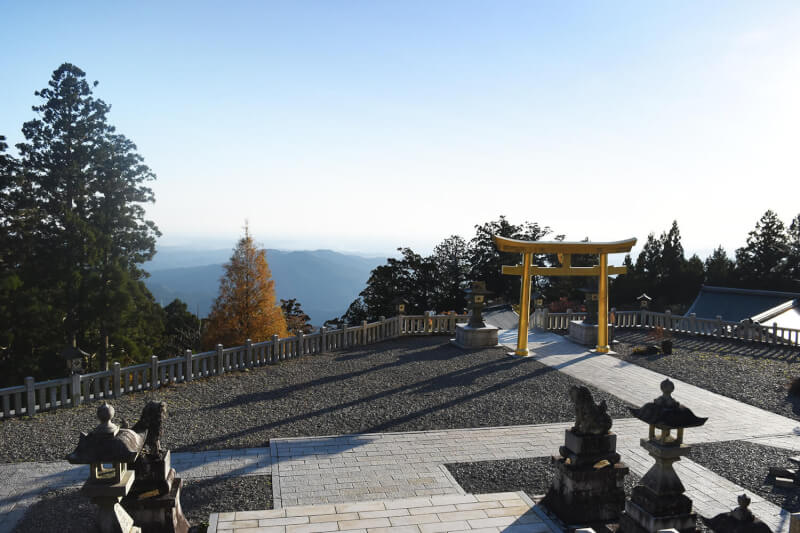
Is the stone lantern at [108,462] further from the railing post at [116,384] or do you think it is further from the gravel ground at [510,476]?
the railing post at [116,384]

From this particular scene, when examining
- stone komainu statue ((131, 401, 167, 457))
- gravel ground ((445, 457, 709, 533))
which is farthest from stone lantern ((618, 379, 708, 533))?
stone komainu statue ((131, 401, 167, 457))

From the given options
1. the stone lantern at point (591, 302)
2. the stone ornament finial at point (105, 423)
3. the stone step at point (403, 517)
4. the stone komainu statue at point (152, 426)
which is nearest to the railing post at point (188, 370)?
the stone step at point (403, 517)

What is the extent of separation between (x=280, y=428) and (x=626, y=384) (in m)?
9.63

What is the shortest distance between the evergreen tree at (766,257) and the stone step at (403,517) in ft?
119

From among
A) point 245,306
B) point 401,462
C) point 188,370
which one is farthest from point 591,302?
point 245,306

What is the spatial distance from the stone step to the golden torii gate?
1102cm

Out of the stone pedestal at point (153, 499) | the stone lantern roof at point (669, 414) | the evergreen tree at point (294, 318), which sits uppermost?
the stone lantern roof at point (669, 414)

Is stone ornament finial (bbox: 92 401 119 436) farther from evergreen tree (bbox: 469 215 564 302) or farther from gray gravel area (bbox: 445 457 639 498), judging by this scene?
evergreen tree (bbox: 469 215 564 302)

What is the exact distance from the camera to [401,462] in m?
8.52

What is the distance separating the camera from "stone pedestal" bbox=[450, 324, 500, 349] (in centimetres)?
1861

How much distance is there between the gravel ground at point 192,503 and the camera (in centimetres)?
641

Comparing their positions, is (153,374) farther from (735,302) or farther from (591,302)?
(735,302)

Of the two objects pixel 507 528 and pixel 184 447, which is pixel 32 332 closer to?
pixel 184 447

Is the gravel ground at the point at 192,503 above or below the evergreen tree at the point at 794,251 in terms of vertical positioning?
below
